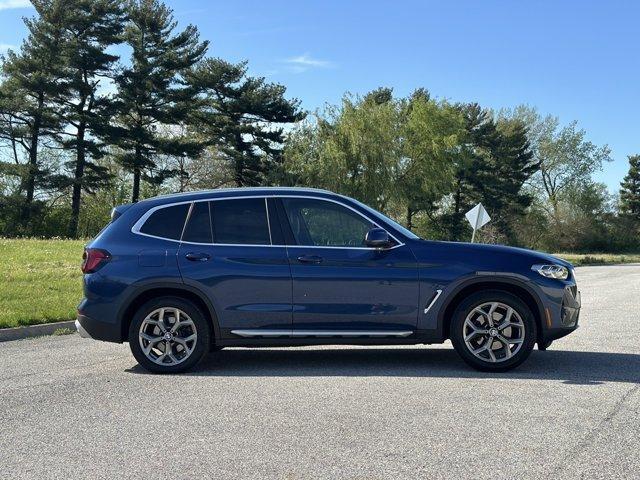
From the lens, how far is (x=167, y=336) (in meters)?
6.68

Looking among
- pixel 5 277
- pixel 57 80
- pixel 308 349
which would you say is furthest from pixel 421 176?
pixel 308 349

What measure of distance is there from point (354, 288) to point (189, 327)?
1.68 meters

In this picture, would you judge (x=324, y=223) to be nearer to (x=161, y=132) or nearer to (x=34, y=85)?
(x=34, y=85)

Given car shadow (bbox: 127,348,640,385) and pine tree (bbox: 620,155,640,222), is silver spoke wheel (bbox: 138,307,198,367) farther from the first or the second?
pine tree (bbox: 620,155,640,222)

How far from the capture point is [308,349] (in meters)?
8.23

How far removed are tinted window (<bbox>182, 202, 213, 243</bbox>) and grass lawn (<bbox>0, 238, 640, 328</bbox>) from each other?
4528 millimetres

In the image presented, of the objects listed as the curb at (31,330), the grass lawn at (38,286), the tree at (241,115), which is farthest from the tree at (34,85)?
the curb at (31,330)

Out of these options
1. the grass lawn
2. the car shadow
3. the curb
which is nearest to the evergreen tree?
the grass lawn

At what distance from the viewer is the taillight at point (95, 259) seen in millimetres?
6703

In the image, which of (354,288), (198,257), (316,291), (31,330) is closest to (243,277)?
(198,257)

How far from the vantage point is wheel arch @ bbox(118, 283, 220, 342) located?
661cm

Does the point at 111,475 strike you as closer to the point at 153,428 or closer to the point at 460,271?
the point at 153,428

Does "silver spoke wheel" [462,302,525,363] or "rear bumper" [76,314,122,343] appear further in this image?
"rear bumper" [76,314,122,343]

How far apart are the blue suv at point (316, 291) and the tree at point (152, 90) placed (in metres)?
39.7
